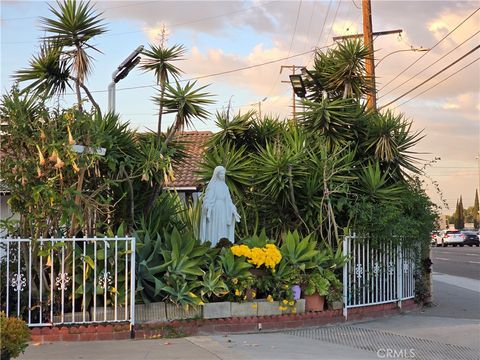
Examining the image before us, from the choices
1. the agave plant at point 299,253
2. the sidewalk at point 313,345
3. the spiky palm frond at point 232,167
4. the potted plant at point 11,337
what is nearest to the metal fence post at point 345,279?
the sidewalk at point 313,345

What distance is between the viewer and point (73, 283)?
25.7 ft

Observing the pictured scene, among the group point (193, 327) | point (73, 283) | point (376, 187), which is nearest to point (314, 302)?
point (193, 327)

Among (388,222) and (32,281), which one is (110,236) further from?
(388,222)

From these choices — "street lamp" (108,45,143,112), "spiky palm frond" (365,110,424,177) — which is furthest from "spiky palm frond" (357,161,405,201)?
"street lamp" (108,45,143,112)

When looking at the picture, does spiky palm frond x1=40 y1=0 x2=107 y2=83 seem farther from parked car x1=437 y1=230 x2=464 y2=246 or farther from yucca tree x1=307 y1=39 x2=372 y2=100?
parked car x1=437 y1=230 x2=464 y2=246

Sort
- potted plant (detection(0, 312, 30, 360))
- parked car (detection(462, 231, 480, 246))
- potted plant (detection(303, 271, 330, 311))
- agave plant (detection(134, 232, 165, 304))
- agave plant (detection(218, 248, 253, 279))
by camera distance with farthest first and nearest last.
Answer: parked car (detection(462, 231, 480, 246)), potted plant (detection(303, 271, 330, 311)), agave plant (detection(218, 248, 253, 279)), agave plant (detection(134, 232, 165, 304)), potted plant (detection(0, 312, 30, 360))

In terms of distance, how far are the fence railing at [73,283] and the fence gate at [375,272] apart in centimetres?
357

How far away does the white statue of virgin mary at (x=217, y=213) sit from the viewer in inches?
392

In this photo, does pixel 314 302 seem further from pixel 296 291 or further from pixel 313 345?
pixel 313 345

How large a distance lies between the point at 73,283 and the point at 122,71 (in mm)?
4896

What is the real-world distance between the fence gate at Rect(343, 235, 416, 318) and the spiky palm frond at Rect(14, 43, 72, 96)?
5191mm

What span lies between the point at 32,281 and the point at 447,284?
1238 centimetres

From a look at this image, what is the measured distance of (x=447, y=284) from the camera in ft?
55.8

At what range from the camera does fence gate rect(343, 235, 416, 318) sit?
987 cm
